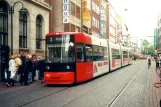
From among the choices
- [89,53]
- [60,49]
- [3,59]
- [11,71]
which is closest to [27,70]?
[11,71]

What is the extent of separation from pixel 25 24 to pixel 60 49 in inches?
438

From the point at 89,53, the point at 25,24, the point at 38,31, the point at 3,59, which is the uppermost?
the point at 25,24

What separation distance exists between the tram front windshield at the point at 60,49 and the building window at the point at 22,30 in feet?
29.5

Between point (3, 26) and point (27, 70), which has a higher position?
point (3, 26)

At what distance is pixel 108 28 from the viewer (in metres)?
86.8

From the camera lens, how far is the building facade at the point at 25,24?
2410cm

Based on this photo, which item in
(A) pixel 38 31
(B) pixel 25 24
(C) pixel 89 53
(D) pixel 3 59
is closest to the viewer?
(C) pixel 89 53

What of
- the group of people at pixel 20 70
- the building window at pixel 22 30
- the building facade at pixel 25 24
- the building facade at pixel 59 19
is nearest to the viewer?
the group of people at pixel 20 70

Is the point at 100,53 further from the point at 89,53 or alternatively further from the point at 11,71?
the point at 11,71

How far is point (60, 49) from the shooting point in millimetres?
17922

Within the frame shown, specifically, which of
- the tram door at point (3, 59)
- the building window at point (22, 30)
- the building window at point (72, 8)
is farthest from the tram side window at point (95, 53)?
the building window at point (72, 8)

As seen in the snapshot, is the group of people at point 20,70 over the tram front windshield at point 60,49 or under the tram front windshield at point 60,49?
under

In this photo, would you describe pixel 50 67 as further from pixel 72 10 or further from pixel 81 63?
pixel 72 10

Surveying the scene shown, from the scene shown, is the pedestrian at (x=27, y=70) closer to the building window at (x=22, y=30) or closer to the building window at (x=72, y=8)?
the building window at (x=22, y=30)
